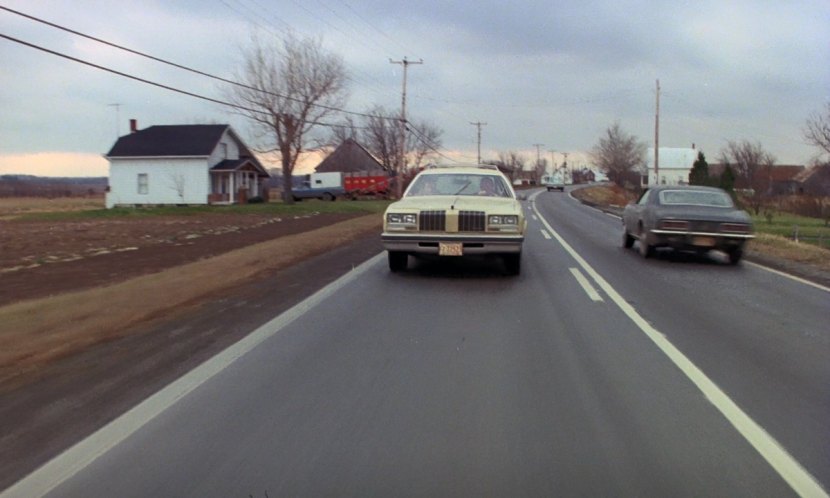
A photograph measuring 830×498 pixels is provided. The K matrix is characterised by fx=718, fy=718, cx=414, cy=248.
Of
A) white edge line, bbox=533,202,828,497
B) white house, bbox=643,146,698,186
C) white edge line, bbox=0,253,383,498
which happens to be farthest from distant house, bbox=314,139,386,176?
white edge line, bbox=533,202,828,497

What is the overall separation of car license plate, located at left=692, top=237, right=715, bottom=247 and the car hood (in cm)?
427

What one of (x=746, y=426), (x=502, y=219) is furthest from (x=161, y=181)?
(x=746, y=426)

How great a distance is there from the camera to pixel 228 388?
5648mm

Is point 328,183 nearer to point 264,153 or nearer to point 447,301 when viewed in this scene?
point 264,153

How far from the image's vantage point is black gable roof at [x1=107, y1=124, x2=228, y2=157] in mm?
46375

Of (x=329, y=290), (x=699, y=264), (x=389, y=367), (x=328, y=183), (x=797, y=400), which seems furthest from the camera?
(x=328, y=183)

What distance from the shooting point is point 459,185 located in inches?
509

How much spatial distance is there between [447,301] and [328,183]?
166 ft

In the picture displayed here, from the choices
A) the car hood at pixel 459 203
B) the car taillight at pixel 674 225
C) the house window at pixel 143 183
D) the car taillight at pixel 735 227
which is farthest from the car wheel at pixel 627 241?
the house window at pixel 143 183

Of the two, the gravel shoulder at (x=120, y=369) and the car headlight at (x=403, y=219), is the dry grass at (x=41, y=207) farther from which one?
the gravel shoulder at (x=120, y=369)

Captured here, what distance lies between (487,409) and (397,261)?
288 inches

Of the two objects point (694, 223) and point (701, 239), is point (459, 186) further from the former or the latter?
point (701, 239)

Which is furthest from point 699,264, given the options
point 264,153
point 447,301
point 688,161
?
point 688,161

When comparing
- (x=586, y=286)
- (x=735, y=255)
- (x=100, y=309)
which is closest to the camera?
(x=100, y=309)
